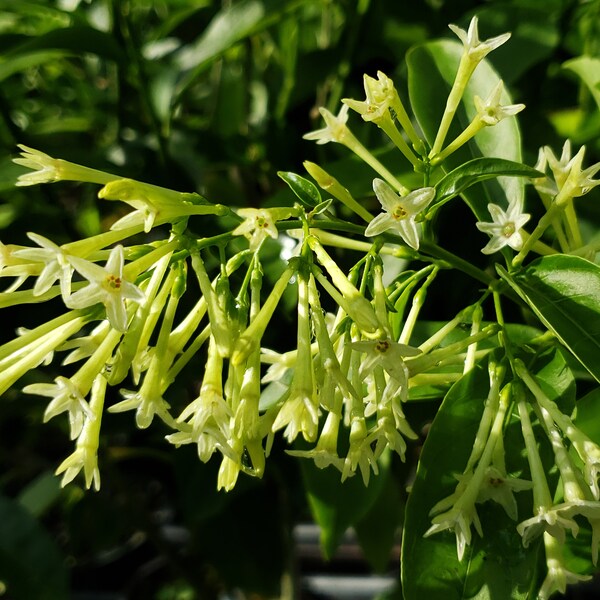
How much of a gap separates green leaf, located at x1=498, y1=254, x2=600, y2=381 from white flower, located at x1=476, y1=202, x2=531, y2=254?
0.11 ft

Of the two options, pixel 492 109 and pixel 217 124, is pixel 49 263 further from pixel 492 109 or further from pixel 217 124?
pixel 217 124

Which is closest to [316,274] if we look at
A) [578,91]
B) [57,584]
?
[57,584]

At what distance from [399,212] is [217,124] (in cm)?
104

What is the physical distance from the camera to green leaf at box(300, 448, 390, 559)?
3.32ft

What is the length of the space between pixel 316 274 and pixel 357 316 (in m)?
0.09

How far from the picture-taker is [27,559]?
1.39 metres

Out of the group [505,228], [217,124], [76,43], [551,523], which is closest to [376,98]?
[505,228]

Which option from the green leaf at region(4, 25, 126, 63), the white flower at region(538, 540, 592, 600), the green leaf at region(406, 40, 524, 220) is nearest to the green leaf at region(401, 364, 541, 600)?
the white flower at region(538, 540, 592, 600)

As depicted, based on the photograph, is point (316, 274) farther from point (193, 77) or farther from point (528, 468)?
point (193, 77)

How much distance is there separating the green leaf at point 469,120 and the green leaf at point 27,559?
3.21 feet

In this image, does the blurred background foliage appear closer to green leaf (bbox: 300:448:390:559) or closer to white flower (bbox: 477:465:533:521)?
green leaf (bbox: 300:448:390:559)

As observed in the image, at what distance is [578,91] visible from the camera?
154 cm

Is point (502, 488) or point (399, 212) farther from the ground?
point (399, 212)

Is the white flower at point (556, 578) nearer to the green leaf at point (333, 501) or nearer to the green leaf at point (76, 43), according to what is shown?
the green leaf at point (333, 501)
